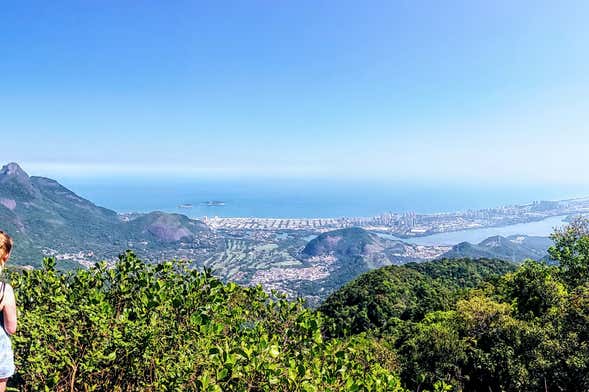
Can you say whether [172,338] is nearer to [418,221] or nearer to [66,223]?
[66,223]

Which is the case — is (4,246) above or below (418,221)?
above

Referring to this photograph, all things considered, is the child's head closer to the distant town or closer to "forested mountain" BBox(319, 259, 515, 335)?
"forested mountain" BBox(319, 259, 515, 335)

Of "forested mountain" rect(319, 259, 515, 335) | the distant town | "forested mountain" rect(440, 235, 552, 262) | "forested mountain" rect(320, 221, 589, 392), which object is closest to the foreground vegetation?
"forested mountain" rect(320, 221, 589, 392)

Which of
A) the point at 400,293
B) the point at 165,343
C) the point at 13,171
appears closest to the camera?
the point at 165,343

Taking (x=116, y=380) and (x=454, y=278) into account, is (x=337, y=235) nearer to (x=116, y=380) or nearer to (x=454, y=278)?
(x=454, y=278)

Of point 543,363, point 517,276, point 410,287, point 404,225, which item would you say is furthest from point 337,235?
point 543,363

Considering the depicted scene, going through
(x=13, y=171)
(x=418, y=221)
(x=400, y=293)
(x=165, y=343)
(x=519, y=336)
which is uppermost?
(x=13, y=171)

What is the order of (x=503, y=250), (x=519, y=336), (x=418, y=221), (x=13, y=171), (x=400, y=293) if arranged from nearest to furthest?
1. (x=519, y=336)
2. (x=400, y=293)
3. (x=503, y=250)
4. (x=13, y=171)
5. (x=418, y=221)

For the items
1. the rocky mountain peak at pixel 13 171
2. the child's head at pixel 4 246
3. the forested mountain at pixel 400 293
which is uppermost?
the rocky mountain peak at pixel 13 171

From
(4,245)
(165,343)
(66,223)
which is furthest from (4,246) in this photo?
(66,223)

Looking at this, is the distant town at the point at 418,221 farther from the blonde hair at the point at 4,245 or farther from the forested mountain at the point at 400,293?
the blonde hair at the point at 4,245

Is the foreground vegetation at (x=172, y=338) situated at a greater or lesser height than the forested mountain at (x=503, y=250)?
greater

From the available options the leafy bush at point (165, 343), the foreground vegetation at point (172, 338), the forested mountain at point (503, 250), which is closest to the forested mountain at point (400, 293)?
the foreground vegetation at point (172, 338)

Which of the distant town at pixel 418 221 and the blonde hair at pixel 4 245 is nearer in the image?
the blonde hair at pixel 4 245
